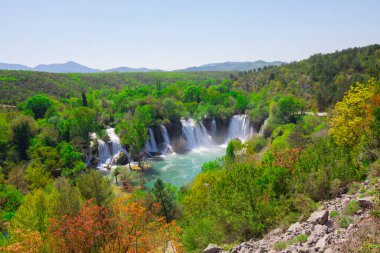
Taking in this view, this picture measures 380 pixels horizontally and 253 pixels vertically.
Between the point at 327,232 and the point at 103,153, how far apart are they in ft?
135

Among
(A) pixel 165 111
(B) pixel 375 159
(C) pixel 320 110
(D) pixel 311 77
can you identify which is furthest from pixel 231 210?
(D) pixel 311 77

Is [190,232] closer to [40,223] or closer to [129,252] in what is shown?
[129,252]

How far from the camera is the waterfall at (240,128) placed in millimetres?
58094

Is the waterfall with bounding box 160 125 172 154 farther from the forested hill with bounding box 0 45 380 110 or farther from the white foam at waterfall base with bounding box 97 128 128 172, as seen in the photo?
the forested hill with bounding box 0 45 380 110

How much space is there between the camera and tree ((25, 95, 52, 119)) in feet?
197

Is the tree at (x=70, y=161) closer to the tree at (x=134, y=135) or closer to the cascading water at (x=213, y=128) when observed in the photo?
the tree at (x=134, y=135)

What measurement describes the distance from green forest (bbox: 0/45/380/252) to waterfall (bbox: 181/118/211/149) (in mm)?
474

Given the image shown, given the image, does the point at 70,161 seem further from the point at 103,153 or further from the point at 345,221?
the point at 345,221

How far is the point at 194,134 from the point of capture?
57.2 meters

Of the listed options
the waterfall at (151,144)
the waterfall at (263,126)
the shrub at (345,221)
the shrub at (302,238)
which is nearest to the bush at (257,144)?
the waterfall at (263,126)

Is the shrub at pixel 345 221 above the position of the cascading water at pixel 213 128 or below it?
above

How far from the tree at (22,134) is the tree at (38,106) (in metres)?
15.1

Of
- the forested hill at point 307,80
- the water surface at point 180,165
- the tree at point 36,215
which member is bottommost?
the water surface at point 180,165

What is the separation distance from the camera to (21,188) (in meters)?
34.4
